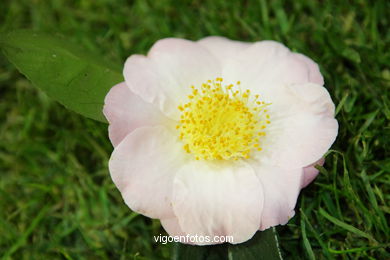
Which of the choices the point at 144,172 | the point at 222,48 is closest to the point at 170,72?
the point at 222,48

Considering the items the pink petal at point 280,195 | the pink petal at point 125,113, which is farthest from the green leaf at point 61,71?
the pink petal at point 280,195

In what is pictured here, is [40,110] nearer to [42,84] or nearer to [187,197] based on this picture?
[42,84]

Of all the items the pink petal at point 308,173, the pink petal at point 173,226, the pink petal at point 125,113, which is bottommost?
the pink petal at point 173,226

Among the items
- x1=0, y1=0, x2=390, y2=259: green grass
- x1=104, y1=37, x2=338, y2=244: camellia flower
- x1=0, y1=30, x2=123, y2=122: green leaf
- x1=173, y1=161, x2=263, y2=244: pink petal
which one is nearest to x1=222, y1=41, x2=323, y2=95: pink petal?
x1=104, y1=37, x2=338, y2=244: camellia flower

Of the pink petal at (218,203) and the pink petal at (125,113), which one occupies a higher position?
the pink petal at (125,113)

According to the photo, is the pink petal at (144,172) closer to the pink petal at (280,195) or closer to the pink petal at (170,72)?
the pink petal at (170,72)

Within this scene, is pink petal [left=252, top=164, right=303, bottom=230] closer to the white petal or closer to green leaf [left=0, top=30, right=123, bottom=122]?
the white petal
